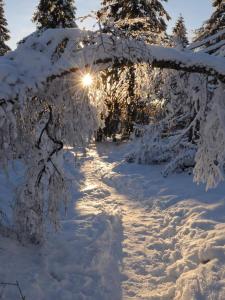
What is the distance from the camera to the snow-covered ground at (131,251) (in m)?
6.27

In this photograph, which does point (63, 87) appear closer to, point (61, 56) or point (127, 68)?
point (61, 56)

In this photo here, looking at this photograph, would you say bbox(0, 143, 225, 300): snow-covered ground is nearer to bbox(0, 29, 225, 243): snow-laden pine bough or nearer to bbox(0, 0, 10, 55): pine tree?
bbox(0, 29, 225, 243): snow-laden pine bough

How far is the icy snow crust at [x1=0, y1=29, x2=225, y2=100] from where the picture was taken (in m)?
4.77

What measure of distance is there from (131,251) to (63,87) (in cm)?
402

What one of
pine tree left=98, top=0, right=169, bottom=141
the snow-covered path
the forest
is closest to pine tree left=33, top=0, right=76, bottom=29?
the snow-covered path

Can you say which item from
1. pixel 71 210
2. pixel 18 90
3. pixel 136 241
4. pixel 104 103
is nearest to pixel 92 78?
pixel 104 103

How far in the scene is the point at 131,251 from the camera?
812 cm

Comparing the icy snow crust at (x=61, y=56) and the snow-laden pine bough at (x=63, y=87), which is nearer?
the icy snow crust at (x=61, y=56)

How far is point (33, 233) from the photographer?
7.37 m

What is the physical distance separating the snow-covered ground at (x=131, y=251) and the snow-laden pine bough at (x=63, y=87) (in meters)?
0.78

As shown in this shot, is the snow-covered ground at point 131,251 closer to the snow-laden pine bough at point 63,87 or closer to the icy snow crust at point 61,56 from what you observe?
the snow-laden pine bough at point 63,87

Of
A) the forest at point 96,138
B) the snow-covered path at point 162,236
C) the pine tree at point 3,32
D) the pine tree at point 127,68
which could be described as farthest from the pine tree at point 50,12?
the pine tree at point 127,68

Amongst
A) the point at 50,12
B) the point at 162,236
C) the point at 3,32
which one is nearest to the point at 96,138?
the point at 162,236

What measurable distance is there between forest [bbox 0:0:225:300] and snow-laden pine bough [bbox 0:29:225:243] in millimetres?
14
